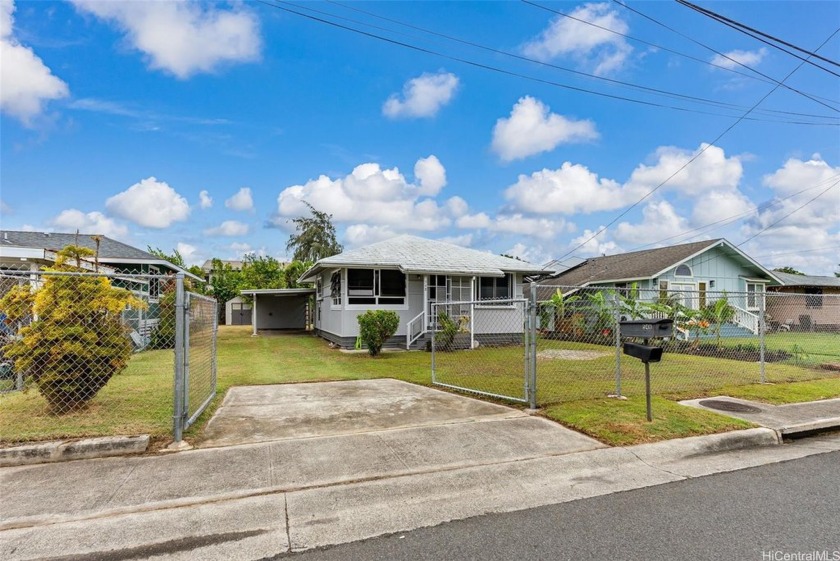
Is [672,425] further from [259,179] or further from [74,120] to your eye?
[259,179]

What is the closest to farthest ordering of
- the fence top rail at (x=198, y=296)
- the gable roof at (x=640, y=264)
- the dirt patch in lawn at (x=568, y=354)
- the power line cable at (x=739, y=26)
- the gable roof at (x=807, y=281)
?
the fence top rail at (x=198, y=296), the power line cable at (x=739, y=26), the dirt patch in lawn at (x=568, y=354), the gable roof at (x=640, y=264), the gable roof at (x=807, y=281)

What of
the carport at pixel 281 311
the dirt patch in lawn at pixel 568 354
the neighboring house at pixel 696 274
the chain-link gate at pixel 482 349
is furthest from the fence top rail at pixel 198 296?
the carport at pixel 281 311

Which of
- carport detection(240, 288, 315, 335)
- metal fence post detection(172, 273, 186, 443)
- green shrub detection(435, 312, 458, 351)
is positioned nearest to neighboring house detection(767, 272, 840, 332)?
green shrub detection(435, 312, 458, 351)

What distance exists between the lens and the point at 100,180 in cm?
1623

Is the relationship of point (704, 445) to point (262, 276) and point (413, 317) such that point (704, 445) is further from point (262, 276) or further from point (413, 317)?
point (262, 276)

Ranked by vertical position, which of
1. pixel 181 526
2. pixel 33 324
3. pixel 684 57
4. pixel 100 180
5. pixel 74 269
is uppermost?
pixel 684 57

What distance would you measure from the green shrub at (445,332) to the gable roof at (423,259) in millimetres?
1559

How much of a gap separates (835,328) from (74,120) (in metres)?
30.8

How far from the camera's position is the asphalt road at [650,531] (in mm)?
2814

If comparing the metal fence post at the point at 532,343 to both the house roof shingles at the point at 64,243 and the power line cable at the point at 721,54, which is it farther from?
the house roof shingles at the point at 64,243

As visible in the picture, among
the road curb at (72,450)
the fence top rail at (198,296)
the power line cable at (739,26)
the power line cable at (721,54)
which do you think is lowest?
Answer: the road curb at (72,450)

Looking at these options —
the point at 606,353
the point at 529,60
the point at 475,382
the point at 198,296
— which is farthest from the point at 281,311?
the point at 198,296

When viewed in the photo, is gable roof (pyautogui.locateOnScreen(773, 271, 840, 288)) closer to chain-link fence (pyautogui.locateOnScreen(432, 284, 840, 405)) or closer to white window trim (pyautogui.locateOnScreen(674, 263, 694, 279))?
chain-link fence (pyautogui.locateOnScreen(432, 284, 840, 405))

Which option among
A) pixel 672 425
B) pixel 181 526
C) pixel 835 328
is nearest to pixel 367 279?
pixel 672 425
